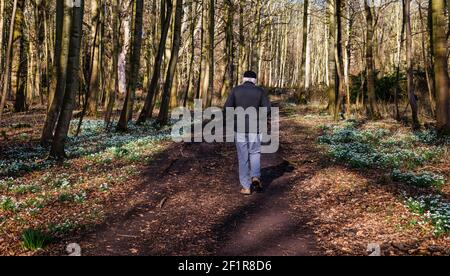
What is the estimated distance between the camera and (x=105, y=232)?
6.97 metres

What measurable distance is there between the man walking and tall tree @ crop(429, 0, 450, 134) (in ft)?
27.6

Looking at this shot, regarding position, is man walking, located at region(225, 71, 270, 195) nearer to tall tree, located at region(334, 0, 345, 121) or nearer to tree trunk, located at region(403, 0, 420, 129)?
tree trunk, located at region(403, 0, 420, 129)

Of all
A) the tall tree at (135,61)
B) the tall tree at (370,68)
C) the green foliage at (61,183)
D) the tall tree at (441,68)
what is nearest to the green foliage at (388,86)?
the tall tree at (370,68)

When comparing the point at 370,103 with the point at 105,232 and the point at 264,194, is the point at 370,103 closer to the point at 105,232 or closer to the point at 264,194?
the point at 264,194

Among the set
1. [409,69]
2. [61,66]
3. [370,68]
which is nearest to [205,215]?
[61,66]

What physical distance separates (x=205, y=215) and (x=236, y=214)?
0.63 metres

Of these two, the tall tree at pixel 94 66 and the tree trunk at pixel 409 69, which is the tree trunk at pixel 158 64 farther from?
the tree trunk at pixel 409 69

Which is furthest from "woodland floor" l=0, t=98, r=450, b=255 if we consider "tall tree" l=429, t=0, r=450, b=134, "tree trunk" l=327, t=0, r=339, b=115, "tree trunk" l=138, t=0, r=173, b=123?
"tree trunk" l=327, t=0, r=339, b=115

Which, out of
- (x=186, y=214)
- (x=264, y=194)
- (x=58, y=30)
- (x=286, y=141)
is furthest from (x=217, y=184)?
(x=58, y=30)

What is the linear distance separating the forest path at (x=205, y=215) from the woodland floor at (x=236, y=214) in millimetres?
18

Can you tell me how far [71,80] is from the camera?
41.4 ft
